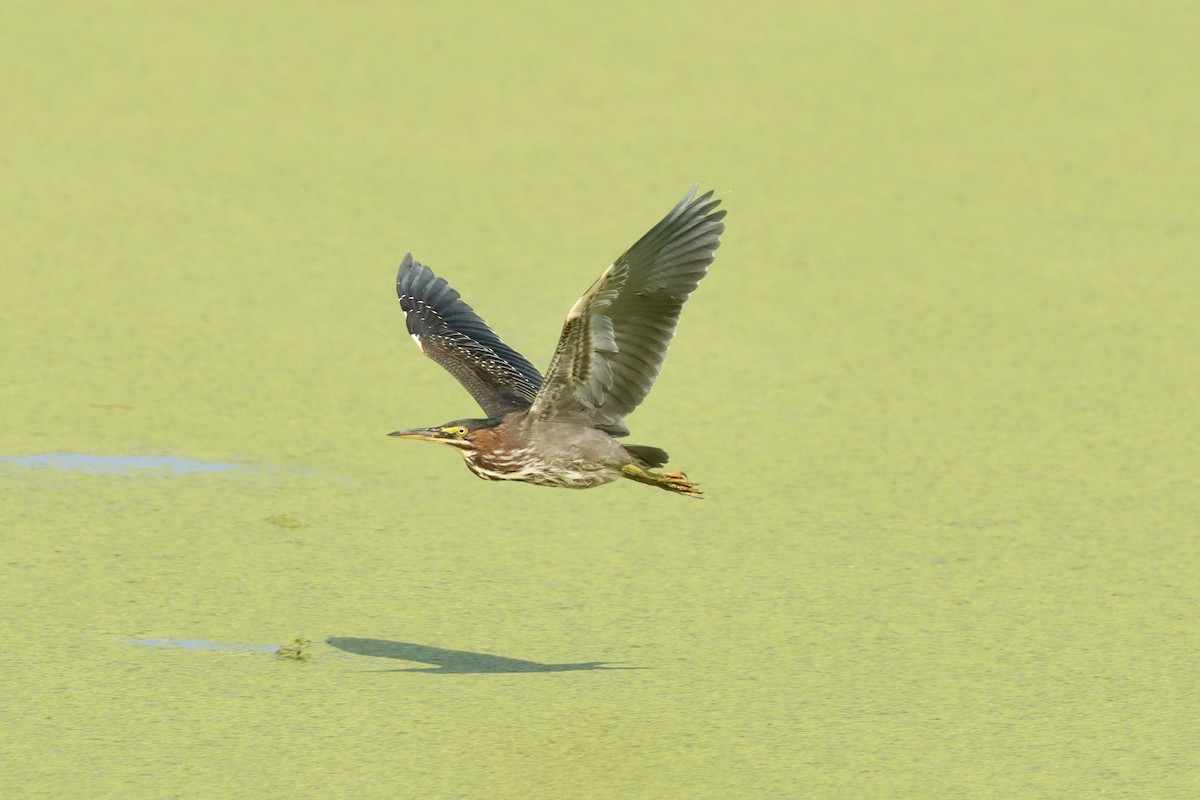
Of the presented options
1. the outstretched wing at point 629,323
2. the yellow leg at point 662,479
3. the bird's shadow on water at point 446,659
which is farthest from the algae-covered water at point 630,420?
the outstretched wing at point 629,323

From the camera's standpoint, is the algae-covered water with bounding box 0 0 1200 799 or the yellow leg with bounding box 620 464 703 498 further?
the yellow leg with bounding box 620 464 703 498

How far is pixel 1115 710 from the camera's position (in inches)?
143

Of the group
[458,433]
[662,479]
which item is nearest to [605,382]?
[662,479]

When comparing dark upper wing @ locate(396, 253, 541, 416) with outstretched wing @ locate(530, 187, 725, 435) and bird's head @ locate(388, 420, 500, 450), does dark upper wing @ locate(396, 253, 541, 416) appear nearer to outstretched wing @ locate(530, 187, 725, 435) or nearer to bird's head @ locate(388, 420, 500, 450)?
bird's head @ locate(388, 420, 500, 450)

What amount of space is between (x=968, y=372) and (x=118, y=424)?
2371 mm

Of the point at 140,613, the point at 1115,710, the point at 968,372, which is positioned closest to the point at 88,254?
the point at 140,613

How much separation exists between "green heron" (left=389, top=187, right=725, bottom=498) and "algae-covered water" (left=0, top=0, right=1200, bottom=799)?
0.32 m

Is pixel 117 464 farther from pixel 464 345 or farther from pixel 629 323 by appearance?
pixel 629 323

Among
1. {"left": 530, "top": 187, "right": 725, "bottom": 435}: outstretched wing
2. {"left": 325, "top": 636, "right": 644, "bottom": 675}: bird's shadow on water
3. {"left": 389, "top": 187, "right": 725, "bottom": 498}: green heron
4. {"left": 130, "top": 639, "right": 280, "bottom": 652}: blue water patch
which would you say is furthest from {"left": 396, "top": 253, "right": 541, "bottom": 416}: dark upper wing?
{"left": 130, "top": 639, "right": 280, "bottom": 652}: blue water patch

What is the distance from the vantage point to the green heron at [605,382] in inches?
147

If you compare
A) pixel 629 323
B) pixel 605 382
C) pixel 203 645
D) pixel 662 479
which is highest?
pixel 629 323

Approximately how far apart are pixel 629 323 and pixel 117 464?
5.09ft

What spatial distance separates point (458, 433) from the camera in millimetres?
4027

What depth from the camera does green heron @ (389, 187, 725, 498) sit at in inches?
147
